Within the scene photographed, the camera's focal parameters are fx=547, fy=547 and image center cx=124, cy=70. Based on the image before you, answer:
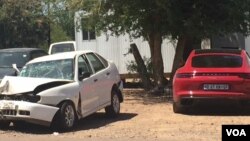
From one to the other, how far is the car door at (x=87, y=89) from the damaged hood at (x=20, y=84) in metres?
0.48

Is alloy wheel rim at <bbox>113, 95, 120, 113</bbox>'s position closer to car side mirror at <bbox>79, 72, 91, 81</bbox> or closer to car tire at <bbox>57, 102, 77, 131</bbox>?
car side mirror at <bbox>79, 72, 91, 81</bbox>

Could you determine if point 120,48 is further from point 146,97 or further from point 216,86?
point 216,86

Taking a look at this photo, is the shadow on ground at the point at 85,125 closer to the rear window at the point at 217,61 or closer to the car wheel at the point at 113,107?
the car wheel at the point at 113,107

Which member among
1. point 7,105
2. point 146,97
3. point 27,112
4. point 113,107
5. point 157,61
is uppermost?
point 157,61

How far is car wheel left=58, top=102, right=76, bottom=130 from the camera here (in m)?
10.5

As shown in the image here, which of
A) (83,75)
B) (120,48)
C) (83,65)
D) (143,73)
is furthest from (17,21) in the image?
(83,75)

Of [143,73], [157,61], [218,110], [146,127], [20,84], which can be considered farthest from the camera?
[143,73]

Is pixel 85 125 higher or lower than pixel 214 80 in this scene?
lower

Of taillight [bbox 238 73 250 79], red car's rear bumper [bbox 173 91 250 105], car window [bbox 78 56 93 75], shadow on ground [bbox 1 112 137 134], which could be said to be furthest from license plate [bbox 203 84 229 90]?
car window [bbox 78 56 93 75]

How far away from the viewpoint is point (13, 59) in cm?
1661

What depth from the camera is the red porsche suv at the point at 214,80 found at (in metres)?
11.8

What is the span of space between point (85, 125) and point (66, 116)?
101cm

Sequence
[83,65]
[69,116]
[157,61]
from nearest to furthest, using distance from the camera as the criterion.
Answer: [69,116]
[83,65]
[157,61]

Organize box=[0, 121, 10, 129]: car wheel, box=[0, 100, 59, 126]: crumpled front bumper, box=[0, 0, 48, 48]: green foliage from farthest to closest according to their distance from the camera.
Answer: box=[0, 0, 48, 48]: green foliage, box=[0, 121, 10, 129]: car wheel, box=[0, 100, 59, 126]: crumpled front bumper
